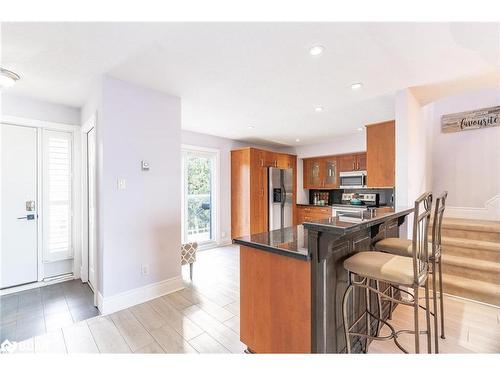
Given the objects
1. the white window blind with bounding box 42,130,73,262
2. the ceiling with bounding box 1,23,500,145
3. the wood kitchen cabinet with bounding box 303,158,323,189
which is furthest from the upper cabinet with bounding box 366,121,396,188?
the white window blind with bounding box 42,130,73,262

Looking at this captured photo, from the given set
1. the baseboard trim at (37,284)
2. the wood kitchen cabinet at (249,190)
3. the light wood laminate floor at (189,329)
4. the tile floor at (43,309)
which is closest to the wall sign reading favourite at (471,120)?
the light wood laminate floor at (189,329)

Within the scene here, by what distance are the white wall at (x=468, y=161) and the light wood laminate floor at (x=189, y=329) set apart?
215 centimetres

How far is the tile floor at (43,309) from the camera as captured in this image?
209cm

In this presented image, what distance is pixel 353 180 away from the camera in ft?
17.4

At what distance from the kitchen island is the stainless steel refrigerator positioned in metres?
3.59

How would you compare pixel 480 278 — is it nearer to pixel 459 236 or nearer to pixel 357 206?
pixel 459 236

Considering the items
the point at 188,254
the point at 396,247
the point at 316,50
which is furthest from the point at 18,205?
the point at 396,247

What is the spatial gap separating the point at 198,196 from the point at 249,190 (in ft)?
3.49

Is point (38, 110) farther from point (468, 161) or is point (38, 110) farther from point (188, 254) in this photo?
point (468, 161)

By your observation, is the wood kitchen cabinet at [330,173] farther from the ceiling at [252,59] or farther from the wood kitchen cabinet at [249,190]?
the ceiling at [252,59]

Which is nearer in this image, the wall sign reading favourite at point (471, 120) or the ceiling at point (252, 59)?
the ceiling at point (252, 59)

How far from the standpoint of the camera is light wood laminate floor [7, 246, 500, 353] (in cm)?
183
